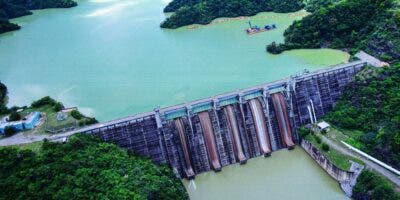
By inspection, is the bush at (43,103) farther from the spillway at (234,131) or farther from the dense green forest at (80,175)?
the spillway at (234,131)

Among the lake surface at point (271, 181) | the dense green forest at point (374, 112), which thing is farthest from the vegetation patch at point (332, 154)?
the dense green forest at point (374, 112)

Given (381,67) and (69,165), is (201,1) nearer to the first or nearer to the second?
(381,67)

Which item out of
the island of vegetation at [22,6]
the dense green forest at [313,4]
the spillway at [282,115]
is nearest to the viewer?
the spillway at [282,115]

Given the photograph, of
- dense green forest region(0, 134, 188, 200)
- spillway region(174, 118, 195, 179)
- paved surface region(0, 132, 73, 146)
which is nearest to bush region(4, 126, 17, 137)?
Answer: paved surface region(0, 132, 73, 146)

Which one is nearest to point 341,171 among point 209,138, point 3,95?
point 209,138

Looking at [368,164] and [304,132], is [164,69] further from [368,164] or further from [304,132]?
[368,164]

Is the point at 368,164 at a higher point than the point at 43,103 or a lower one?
lower
